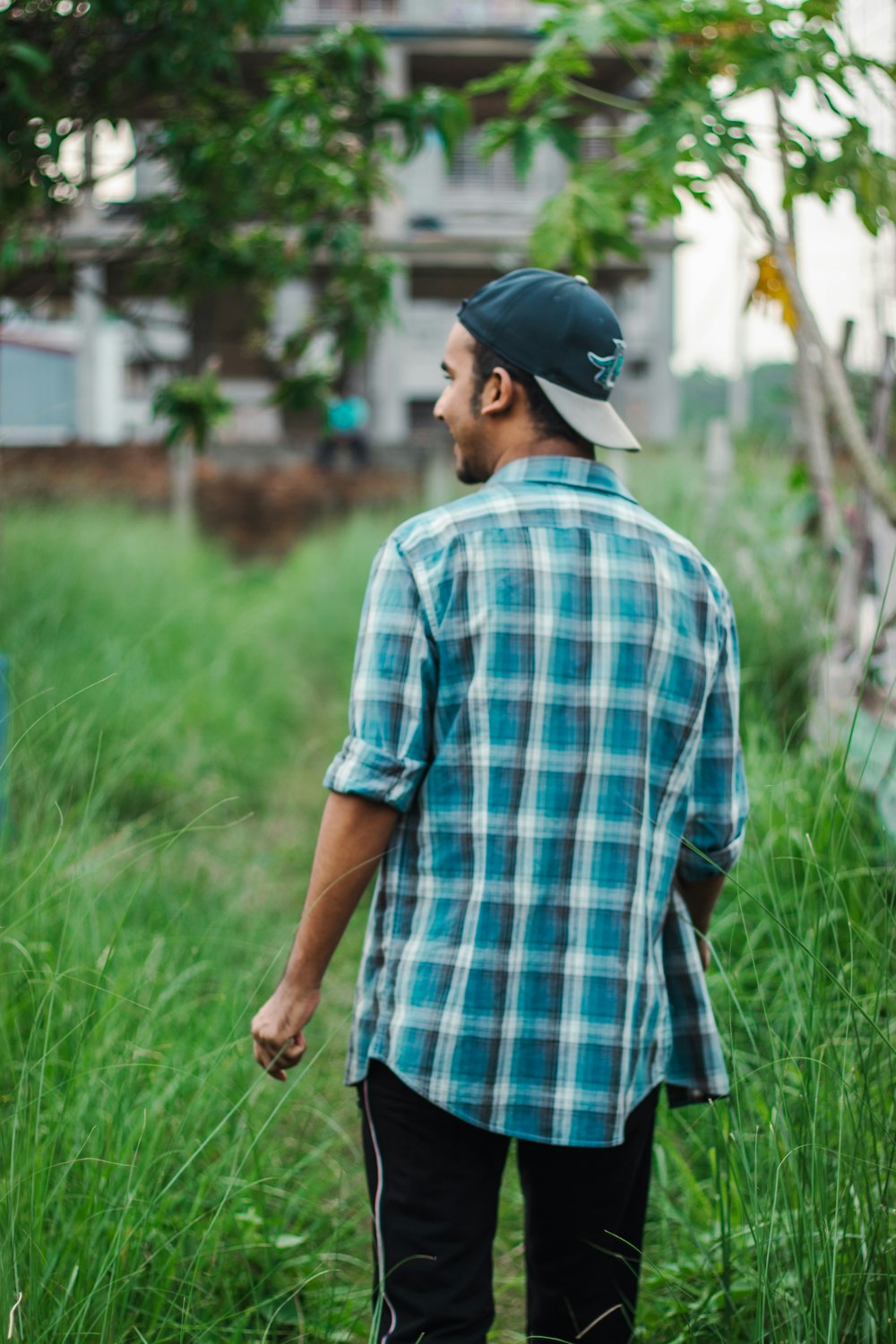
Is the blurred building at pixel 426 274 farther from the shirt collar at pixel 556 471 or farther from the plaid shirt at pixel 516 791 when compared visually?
the plaid shirt at pixel 516 791

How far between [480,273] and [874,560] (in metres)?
14.3

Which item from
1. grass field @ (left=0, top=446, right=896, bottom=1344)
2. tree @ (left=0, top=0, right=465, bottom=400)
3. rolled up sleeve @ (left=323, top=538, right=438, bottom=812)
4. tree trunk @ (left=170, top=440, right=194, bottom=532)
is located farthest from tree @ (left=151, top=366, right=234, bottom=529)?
tree trunk @ (left=170, top=440, right=194, bottom=532)

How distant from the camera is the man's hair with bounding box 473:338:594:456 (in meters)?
1.69

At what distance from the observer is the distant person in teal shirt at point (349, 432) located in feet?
50.2

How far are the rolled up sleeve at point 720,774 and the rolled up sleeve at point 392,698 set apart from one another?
1.46 ft

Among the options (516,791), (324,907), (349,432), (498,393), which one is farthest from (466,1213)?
(349,432)

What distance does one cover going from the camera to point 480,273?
1756cm

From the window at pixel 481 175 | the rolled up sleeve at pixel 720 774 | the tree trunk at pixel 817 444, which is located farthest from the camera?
the window at pixel 481 175

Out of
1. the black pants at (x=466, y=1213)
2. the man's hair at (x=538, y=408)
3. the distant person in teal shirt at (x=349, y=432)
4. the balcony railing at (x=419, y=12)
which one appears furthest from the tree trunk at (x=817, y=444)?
the balcony railing at (x=419, y=12)

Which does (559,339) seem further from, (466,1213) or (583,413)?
(466,1213)

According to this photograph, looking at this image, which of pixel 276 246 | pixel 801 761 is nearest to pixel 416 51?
pixel 276 246

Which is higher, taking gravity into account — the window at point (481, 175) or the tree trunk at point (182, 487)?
the window at point (481, 175)

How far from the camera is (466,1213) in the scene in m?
1.62

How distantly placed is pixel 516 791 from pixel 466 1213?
0.54 meters
